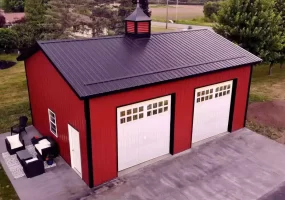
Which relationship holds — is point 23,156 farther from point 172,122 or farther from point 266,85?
point 266,85

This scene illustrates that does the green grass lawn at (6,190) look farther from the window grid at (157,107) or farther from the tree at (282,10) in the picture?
the tree at (282,10)

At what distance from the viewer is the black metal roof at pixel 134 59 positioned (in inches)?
401

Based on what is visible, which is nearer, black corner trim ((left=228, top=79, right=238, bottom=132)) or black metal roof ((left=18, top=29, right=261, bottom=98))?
black metal roof ((left=18, top=29, right=261, bottom=98))

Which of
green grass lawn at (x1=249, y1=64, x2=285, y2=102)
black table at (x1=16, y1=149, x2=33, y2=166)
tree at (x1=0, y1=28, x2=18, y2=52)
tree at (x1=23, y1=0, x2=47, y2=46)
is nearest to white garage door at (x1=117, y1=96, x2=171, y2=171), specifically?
black table at (x1=16, y1=149, x2=33, y2=166)

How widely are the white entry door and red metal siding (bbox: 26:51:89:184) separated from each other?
0.28 m

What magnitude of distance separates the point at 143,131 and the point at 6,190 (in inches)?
206

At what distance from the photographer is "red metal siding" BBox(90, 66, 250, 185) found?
33.0 ft

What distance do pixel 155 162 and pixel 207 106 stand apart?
3.48 metres

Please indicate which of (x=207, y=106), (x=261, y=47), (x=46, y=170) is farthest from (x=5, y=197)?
(x=261, y=47)

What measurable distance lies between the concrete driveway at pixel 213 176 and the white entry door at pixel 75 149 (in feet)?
4.51

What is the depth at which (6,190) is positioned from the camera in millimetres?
10352

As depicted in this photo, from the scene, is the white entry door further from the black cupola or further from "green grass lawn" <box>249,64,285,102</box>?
"green grass lawn" <box>249,64,285,102</box>

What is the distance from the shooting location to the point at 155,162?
1201 centimetres

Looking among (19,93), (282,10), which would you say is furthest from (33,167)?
(282,10)
